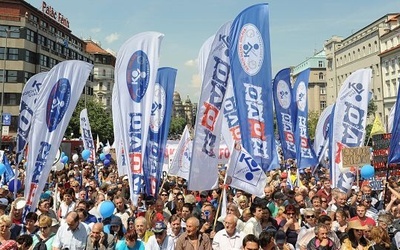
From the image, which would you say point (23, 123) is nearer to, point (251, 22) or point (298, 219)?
point (251, 22)

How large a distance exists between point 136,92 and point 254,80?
224cm

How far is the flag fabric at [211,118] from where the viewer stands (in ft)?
24.3

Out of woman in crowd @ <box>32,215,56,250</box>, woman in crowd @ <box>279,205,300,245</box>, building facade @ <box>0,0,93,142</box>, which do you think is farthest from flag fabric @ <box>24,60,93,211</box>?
building facade @ <box>0,0,93,142</box>

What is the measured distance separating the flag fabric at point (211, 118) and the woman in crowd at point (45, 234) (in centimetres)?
226

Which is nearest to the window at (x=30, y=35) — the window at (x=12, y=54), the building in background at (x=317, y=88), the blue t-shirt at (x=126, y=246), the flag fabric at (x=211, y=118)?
the window at (x=12, y=54)

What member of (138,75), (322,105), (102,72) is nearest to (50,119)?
(138,75)

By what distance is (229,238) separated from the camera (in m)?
5.73

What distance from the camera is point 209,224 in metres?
7.00

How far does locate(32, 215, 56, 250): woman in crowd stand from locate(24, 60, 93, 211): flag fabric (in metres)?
1.89

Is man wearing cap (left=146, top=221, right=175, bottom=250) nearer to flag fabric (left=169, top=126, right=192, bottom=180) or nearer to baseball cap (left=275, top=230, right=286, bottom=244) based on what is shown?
baseball cap (left=275, top=230, right=286, bottom=244)

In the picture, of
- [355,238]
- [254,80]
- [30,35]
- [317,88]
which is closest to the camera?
[355,238]

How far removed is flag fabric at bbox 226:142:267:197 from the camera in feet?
23.2

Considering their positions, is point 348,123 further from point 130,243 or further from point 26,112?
point 26,112

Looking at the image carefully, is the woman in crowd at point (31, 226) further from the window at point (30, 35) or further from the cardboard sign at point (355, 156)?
the window at point (30, 35)
